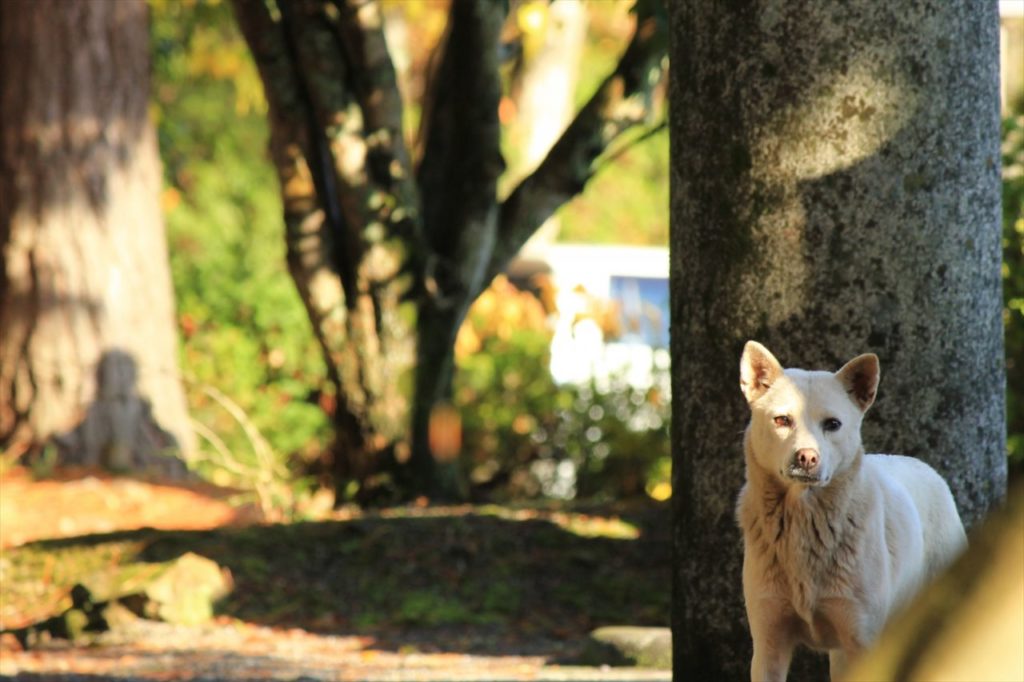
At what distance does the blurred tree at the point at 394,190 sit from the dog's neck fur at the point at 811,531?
580 cm

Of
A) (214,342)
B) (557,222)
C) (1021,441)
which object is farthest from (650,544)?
(557,222)

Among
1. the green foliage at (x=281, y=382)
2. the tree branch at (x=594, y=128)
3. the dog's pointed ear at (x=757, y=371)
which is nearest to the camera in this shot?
the dog's pointed ear at (x=757, y=371)

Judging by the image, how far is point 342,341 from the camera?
10445mm

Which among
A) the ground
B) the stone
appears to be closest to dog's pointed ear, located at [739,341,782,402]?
the ground

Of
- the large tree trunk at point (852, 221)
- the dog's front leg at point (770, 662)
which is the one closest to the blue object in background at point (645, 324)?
the large tree trunk at point (852, 221)

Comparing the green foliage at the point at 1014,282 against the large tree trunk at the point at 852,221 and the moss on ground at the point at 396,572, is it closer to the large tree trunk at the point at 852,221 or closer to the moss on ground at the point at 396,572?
the moss on ground at the point at 396,572

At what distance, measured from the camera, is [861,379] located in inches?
163

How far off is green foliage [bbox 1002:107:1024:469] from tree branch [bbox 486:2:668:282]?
100 inches

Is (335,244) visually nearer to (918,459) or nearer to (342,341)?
(342,341)

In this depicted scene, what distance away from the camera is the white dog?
13.3ft

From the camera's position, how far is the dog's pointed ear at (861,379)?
162 inches

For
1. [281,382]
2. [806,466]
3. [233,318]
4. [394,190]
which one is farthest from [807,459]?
[233,318]

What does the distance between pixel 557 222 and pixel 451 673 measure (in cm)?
2234

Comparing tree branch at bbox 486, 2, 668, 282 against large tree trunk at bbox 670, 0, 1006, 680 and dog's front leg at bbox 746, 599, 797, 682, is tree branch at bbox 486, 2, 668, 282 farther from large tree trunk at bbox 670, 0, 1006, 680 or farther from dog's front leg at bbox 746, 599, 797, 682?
dog's front leg at bbox 746, 599, 797, 682
